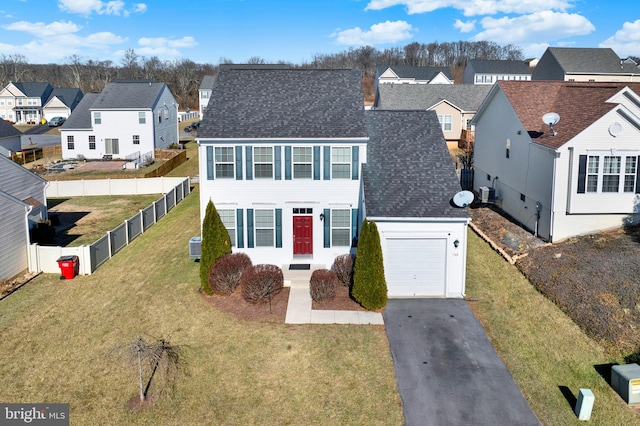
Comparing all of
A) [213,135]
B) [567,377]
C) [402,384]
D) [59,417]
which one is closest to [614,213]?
[567,377]

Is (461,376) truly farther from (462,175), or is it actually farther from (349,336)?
(462,175)

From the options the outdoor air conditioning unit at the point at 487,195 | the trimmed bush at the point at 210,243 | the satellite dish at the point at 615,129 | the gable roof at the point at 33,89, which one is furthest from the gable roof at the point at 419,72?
the trimmed bush at the point at 210,243

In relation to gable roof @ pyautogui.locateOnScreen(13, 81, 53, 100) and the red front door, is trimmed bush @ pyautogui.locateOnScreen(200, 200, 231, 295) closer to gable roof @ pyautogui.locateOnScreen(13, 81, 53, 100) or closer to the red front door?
the red front door

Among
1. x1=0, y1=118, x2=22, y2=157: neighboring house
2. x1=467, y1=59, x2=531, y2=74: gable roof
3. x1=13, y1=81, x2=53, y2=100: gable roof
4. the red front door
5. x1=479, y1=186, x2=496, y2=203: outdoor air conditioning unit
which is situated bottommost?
the red front door

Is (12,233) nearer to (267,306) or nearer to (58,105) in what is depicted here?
(267,306)

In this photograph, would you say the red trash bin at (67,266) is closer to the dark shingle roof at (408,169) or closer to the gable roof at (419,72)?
the dark shingle roof at (408,169)

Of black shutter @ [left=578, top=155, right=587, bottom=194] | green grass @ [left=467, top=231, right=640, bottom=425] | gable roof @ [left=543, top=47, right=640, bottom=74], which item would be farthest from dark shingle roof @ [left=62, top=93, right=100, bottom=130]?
gable roof @ [left=543, top=47, right=640, bottom=74]

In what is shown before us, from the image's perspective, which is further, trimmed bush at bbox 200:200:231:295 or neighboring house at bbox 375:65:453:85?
neighboring house at bbox 375:65:453:85
